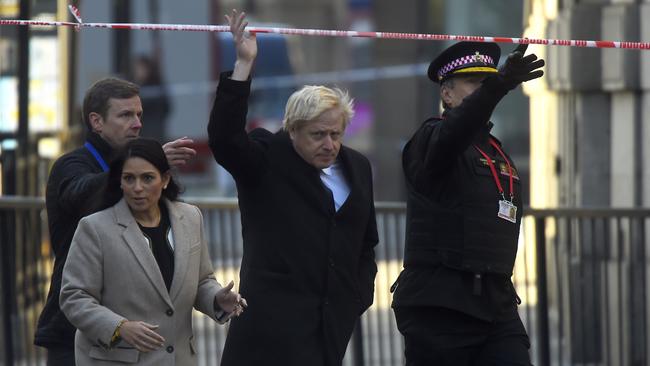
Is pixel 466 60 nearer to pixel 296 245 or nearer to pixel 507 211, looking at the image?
pixel 507 211

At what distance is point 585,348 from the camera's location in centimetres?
912

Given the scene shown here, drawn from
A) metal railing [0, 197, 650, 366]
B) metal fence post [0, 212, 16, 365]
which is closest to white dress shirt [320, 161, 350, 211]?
metal railing [0, 197, 650, 366]

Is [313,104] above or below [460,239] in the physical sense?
above

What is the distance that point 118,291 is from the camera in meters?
5.44

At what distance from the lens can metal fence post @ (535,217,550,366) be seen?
351 inches

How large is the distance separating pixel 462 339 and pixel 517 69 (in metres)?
1.09

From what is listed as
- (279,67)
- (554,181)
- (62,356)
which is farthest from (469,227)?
(279,67)

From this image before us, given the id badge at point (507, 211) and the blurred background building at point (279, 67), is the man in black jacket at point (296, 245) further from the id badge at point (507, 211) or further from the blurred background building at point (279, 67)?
the blurred background building at point (279, 67)

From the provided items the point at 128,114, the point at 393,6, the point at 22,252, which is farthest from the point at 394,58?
the point at 128,114

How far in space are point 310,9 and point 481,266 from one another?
3399 cm

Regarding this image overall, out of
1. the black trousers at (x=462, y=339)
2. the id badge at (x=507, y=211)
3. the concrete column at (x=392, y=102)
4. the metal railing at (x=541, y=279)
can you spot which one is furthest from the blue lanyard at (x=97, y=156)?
the concrete column at (x=392, y=102)

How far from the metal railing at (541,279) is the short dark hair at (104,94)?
3.22m

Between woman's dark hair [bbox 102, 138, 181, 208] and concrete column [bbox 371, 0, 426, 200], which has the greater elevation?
concrete column [bbox 371, 0, 426, 200]

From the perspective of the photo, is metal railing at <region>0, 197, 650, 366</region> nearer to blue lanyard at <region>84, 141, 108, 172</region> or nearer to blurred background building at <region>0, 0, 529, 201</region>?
blue lanyard at <region>84, 141, 108, 172</region>
